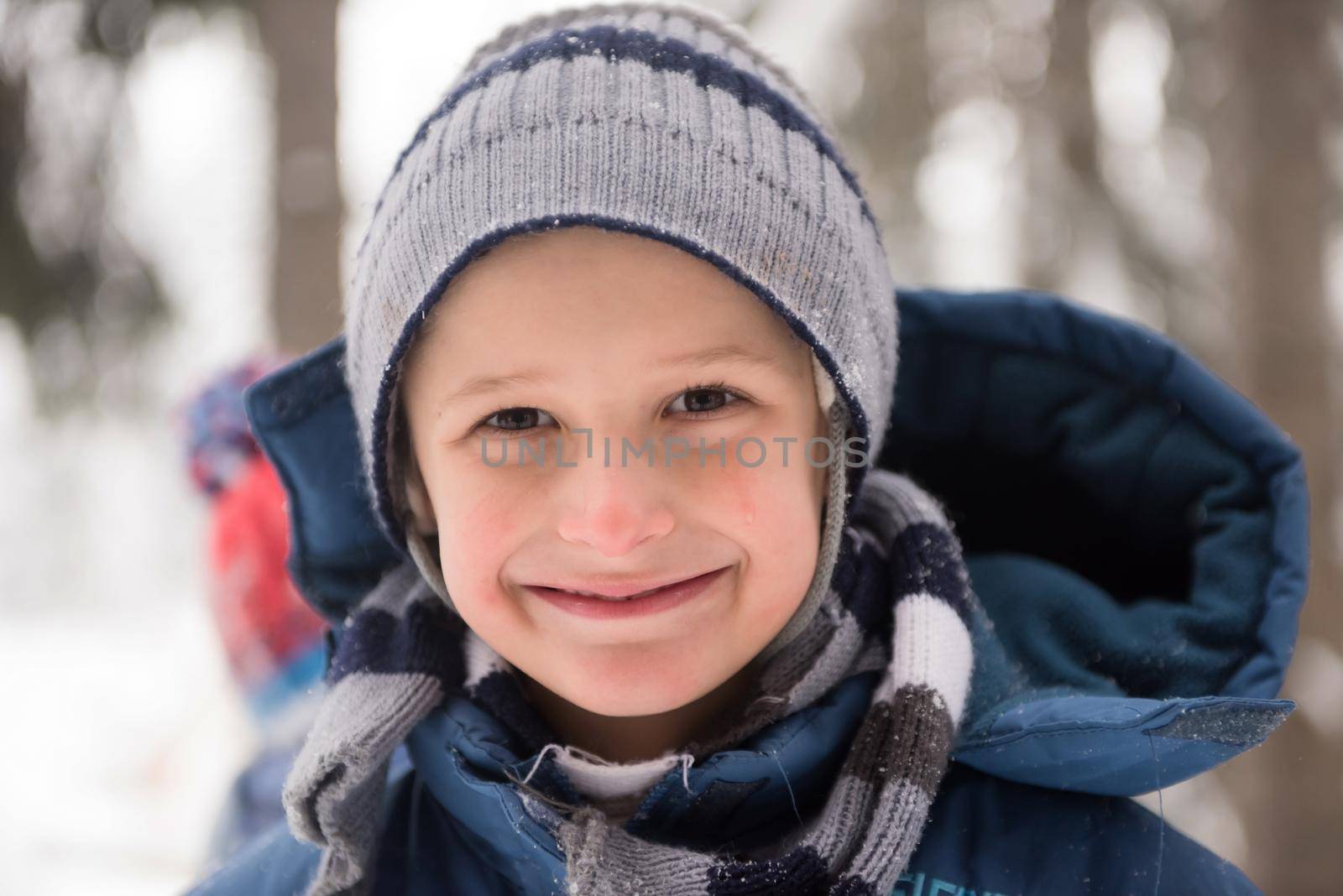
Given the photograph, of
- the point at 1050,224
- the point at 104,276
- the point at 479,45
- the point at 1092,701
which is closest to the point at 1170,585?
the point at 1092,701

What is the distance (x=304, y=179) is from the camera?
3760 millimetres

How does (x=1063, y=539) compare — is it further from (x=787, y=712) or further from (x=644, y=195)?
(x=644, y=195)

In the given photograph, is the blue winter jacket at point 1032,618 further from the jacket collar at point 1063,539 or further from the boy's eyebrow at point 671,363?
the boy's eyebrow at point 671,363

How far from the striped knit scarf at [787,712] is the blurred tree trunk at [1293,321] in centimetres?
204

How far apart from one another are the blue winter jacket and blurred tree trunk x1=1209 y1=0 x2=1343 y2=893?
167 cm

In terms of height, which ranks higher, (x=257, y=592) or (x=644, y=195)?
(x=644, y=195)

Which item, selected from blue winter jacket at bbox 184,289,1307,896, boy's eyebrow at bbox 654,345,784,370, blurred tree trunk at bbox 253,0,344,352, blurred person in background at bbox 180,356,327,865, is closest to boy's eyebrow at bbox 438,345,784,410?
boy's eyebrow at bbox 654,345,784,370

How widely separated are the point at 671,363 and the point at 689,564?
0.81ft

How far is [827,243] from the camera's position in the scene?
4.43 ft

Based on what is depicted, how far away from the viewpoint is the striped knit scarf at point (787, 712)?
1.20 m

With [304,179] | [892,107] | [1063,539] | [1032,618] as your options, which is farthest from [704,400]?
[892,107]

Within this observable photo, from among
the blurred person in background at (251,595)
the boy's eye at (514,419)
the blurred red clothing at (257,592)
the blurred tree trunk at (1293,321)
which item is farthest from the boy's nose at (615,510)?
the blurred tree trunk at (1293,321)

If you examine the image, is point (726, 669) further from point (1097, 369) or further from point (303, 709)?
point (303, 709)

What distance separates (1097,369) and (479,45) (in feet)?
3.51
